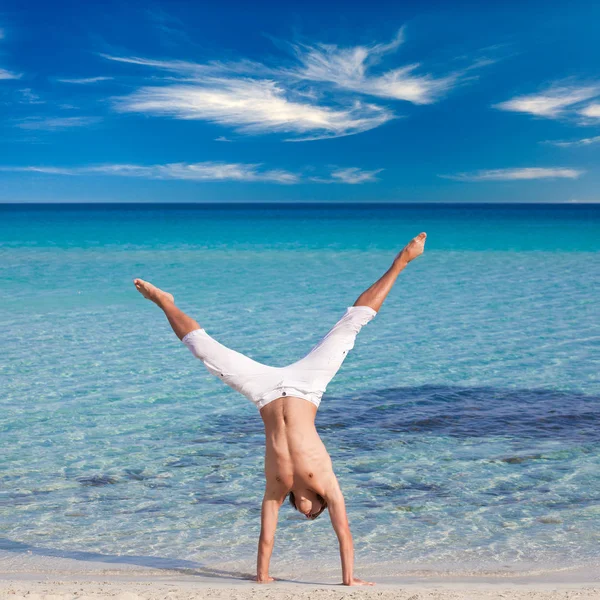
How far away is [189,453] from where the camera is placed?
7.41 m

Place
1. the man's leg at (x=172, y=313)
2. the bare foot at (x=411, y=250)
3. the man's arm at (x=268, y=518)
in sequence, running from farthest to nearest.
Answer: the bare foot at (x=411, y=250)
the man's leg at (x=172, y=313)
the man's arm at (x=268, y=518)

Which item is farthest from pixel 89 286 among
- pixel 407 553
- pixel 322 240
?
pixel 322 240

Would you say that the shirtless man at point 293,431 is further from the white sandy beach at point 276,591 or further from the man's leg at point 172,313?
the white sandy beach at point 276,591

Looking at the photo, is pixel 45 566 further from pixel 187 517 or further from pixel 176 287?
pixel 176 287

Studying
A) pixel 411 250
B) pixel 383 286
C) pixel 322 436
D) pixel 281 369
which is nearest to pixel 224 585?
pixel 281 369

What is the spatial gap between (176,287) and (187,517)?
16.5 metres

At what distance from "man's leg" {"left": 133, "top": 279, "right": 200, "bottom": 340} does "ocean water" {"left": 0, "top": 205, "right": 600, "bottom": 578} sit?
5.71 ft

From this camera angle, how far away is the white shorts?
468 cm

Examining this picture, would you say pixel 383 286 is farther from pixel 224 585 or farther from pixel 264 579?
pixel 224 585

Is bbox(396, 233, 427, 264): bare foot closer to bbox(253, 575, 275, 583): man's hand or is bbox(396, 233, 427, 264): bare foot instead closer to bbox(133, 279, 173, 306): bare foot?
bbox(133, 279, 173, 306): bare foot

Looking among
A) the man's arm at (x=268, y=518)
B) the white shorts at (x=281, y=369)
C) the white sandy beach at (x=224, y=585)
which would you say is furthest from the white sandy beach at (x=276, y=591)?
the white shorts at (x=281, y=369)

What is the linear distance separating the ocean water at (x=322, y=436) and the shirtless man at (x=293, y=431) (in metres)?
0.69

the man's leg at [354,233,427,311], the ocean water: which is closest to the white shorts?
the man's leg at [354,233,427,311]

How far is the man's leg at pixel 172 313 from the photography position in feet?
16.8
